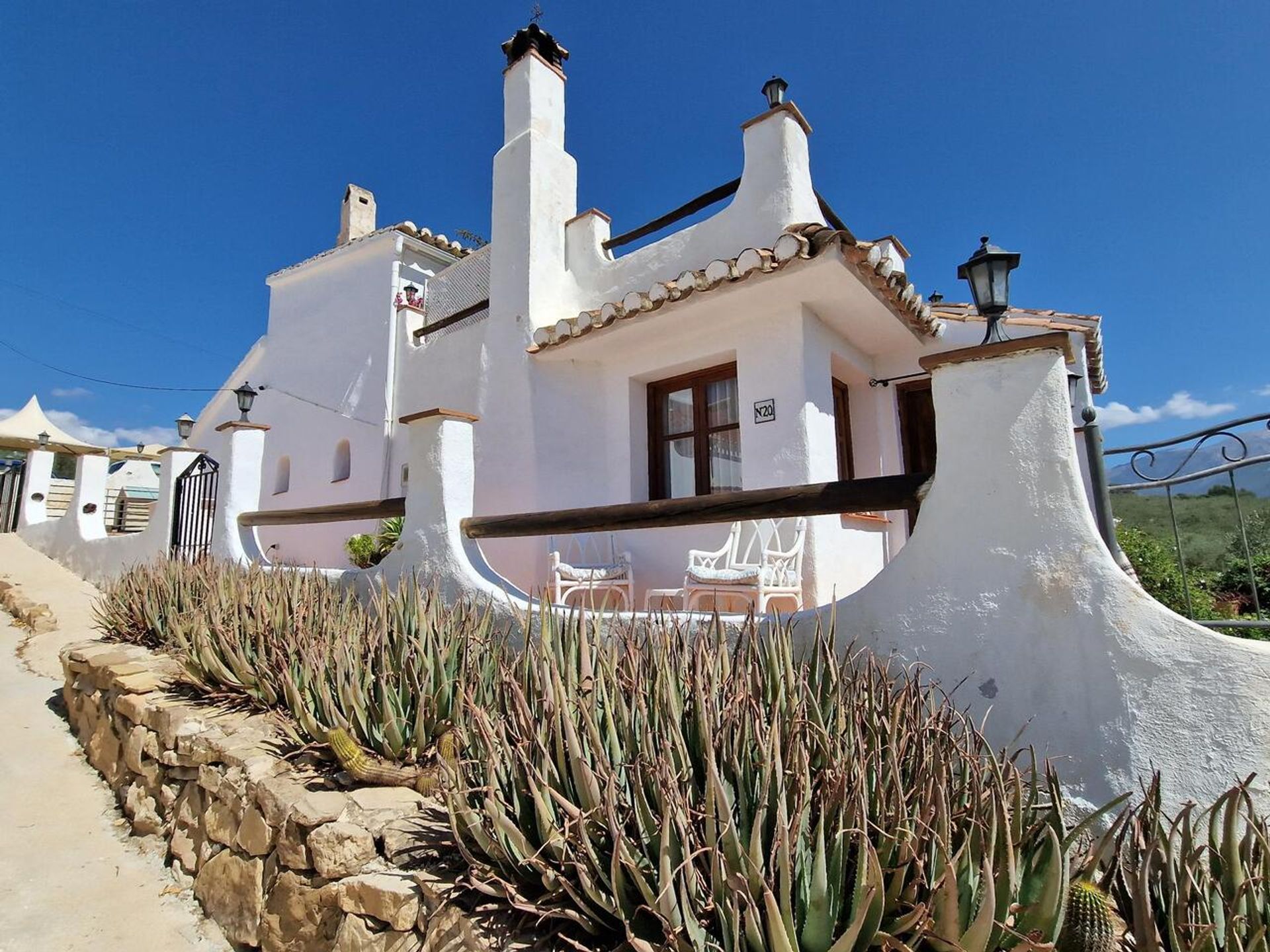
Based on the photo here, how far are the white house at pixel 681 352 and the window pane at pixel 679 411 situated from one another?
0.02 metres

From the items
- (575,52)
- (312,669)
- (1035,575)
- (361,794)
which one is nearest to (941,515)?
(1035,575)

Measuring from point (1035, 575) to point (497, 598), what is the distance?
2.68 metres

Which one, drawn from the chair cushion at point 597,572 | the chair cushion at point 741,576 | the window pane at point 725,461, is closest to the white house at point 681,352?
the window pane at point 725,461

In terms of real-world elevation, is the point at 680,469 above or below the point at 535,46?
below

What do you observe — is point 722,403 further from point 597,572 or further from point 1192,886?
point 1192,886

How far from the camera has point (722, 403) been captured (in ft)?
20.4

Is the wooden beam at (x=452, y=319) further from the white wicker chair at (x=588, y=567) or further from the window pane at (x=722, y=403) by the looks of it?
the white wicker chair at (x=588, y=567)

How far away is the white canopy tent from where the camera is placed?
13633 mm

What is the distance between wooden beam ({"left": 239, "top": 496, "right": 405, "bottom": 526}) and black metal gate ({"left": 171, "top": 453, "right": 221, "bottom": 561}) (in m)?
2.06

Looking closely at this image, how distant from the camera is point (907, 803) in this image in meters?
1.49

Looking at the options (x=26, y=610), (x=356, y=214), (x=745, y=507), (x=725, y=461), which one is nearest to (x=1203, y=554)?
(x=725, y=461)

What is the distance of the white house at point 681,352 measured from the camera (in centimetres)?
525

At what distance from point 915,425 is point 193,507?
8.29 m

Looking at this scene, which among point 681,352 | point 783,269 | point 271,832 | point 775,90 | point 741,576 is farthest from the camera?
point 681,352
